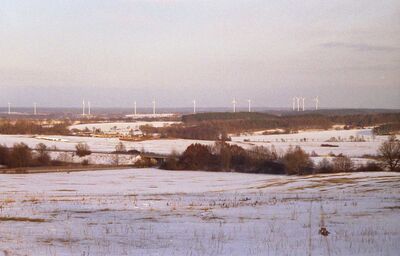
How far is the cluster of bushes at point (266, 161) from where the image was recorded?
71875 millimetres

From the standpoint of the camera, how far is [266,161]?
7919 cm

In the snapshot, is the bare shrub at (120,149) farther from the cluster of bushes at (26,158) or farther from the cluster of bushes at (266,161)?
the cluster of bushes at (266,161)

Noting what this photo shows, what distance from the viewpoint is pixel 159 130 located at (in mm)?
156500

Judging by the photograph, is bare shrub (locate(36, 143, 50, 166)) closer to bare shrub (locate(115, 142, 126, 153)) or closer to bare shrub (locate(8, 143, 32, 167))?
bare shrub (locate(8, 143, 32, 167))

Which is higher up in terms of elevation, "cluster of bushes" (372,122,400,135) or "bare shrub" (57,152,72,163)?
"cluster of bushes" (372,122,400,135)

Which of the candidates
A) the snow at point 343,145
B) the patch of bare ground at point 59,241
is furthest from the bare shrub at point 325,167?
the patch of bare ground at point 59,241

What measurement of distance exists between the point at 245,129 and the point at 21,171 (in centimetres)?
9870

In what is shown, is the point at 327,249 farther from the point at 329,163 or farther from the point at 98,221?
the point at 329,163

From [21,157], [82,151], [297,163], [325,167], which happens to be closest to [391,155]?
[325,167]

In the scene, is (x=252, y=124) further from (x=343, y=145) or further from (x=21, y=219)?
(x=21, y=219)

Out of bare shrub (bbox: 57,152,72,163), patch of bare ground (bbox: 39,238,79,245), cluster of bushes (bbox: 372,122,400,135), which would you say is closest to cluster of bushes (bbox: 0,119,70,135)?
bare shrub (bbox: 57,152,72,163)

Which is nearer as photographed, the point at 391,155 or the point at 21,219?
the point at 21,219

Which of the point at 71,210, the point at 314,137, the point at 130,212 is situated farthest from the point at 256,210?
the point at 314,137

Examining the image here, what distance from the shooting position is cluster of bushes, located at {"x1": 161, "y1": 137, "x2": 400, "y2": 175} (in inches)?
2830
